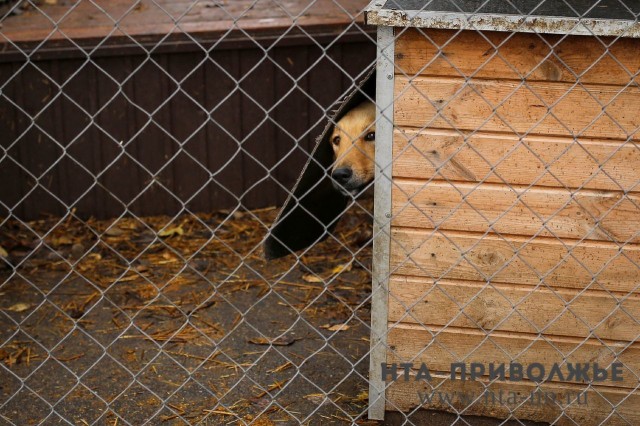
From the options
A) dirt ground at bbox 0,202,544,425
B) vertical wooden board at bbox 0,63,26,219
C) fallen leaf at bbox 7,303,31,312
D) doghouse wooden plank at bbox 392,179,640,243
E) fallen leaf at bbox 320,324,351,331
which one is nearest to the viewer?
doghouse wooden plank at bbox 392,179,640,243

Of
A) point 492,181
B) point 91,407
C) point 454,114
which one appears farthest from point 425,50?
point 91,407

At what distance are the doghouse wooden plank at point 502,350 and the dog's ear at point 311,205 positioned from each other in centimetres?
56

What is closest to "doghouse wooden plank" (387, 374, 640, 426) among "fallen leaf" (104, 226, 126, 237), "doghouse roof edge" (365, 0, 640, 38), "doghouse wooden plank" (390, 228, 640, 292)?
"doghouse wooden plank" (390, 228, 640, 292)

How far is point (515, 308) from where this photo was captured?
314cm

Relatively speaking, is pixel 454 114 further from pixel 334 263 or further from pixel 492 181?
pixel 334 263

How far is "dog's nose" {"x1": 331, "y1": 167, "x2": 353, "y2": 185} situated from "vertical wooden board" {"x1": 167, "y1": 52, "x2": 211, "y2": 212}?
1363mm

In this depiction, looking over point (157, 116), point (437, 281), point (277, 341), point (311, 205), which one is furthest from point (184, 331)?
point (157, 116)

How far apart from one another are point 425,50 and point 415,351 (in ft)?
3.61

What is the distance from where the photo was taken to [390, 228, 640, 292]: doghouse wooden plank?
120 inches

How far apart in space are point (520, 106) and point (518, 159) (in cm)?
18

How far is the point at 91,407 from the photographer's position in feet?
11.6

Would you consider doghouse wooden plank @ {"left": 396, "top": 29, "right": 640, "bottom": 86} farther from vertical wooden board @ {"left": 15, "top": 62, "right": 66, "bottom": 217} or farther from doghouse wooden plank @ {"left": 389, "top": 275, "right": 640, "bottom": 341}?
vertical wooden board @ {"left": 15, "top": 62, "right": 66, "bottom": 217}

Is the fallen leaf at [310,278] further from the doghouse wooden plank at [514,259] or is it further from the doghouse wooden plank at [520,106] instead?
the doghouse wooden plank at [520,106]

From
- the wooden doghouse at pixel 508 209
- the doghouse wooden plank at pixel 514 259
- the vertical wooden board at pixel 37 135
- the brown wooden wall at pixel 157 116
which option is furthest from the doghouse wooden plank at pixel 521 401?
the vertical wooden board at pixel 37 135
